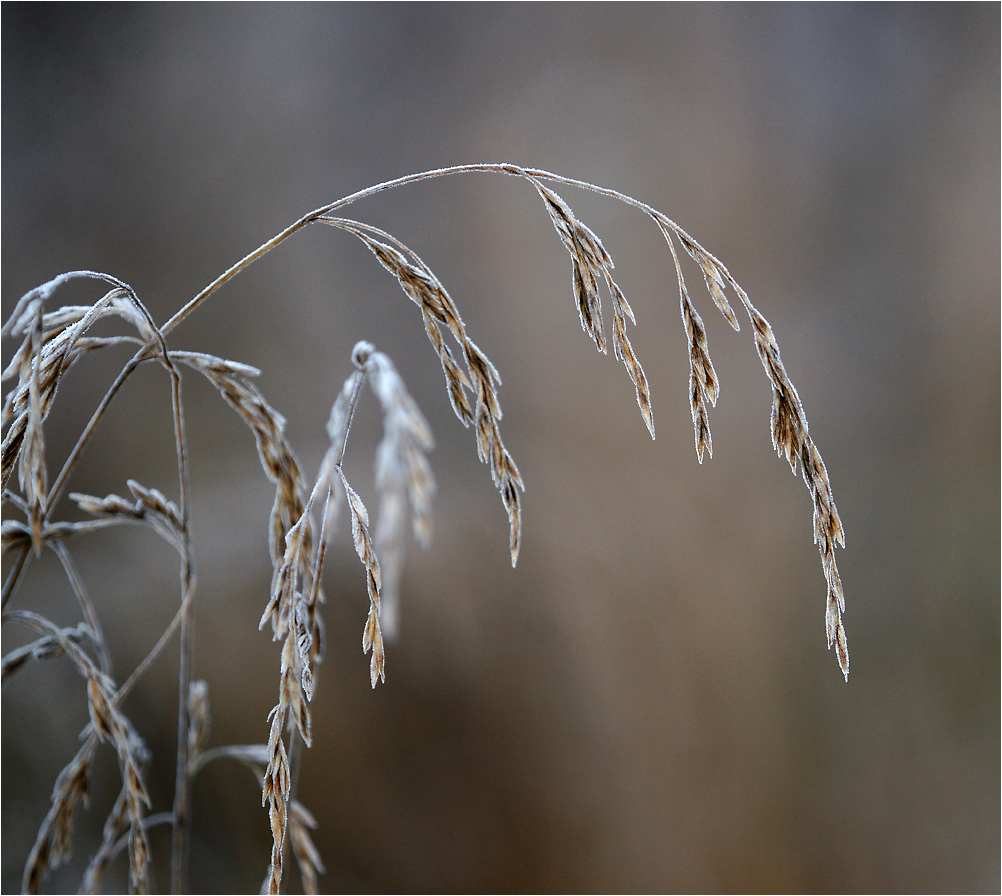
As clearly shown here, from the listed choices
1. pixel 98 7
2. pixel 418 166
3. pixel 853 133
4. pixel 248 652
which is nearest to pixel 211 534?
pixel 248 652

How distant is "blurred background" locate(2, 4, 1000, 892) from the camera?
1.16 meters

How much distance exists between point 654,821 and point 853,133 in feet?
4.56

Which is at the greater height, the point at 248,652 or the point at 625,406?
the point at 625,406

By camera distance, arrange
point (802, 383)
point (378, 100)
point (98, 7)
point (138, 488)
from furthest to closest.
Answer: point (802, 383) < point (378, 100) < point (98, 7) < point (138, 488)

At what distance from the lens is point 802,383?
136cm

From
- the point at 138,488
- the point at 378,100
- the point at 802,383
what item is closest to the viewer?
the point at 138,488

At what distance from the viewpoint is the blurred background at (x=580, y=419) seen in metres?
1.16

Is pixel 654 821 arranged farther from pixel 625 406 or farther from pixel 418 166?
pixel 418 166

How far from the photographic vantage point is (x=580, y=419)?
1.33 m

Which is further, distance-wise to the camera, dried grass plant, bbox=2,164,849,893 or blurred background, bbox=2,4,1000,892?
blurred background, bbox=2,4,1000,892

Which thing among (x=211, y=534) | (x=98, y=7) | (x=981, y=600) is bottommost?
(x=981, y=600)

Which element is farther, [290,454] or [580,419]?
[580,419]

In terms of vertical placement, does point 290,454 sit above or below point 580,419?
above

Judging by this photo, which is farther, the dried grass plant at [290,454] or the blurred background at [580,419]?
the blurred background at [580,419]
